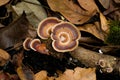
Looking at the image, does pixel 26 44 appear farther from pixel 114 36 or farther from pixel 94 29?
pixel 114 36

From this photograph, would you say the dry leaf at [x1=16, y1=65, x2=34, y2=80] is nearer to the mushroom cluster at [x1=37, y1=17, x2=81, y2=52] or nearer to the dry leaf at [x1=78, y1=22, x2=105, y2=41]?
the mushroom cluster at [x1=37, y1=17, x2=81, y2=52]

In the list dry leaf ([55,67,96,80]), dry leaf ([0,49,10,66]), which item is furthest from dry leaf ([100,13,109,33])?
dry leaf ([0,49,10,66])

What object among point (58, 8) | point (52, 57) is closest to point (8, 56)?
point (52, 57)

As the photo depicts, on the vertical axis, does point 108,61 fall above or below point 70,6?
below

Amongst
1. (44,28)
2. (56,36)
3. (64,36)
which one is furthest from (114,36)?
(44,28)

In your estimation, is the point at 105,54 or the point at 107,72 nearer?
the point at 107,72

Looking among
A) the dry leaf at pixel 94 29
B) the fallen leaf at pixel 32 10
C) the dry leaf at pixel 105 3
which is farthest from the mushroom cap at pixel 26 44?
the dry leaf at pixel 105 3

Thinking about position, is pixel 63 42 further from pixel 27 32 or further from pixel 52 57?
pixel 27 32
